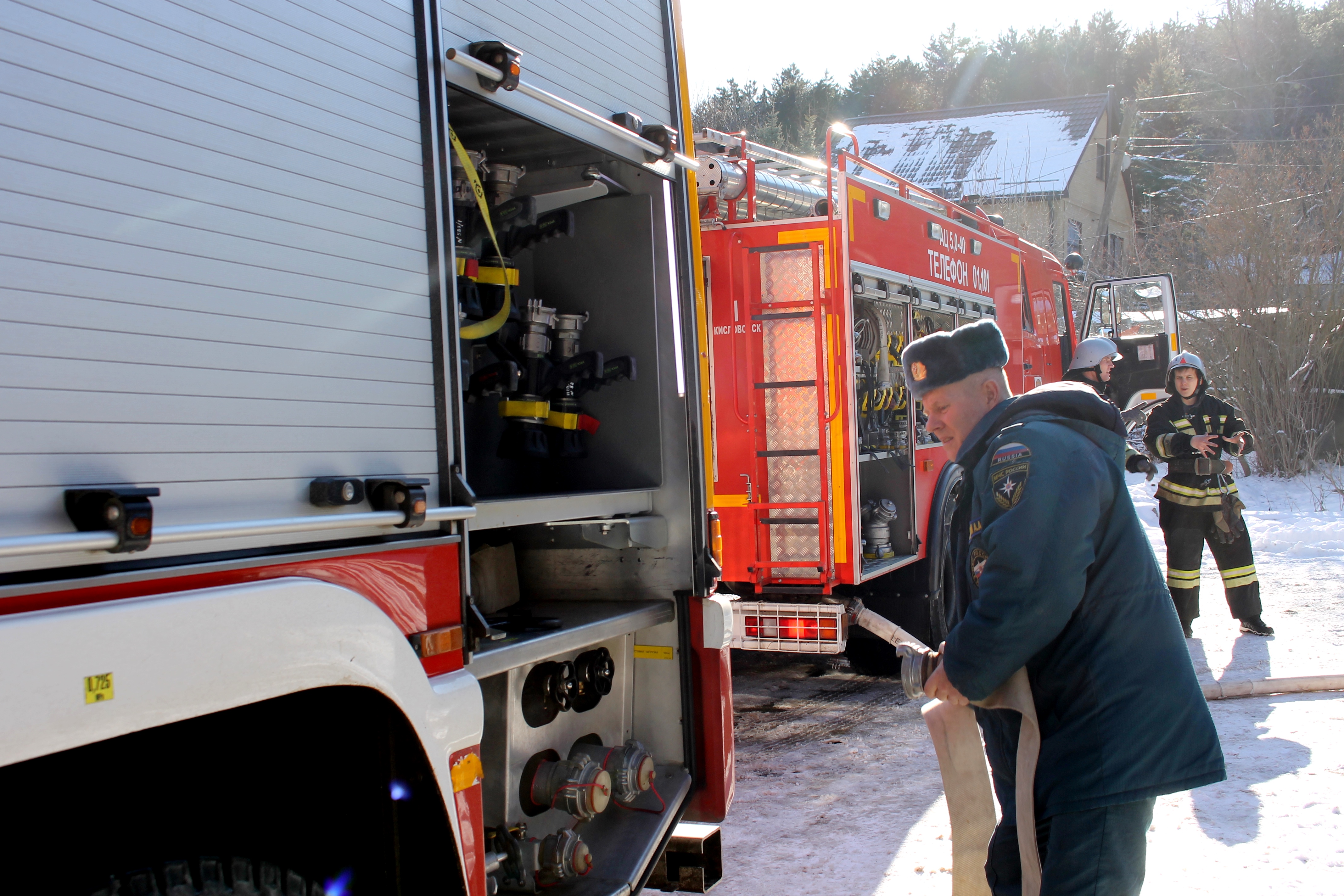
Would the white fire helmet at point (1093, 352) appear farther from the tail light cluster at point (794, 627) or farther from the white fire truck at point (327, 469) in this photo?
the white fire truck at point (327, 469)

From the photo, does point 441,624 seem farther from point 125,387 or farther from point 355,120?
→ point 355,120

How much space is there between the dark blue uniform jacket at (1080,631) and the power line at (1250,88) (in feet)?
122

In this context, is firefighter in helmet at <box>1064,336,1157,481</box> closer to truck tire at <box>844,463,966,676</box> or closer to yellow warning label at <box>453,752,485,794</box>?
truck tire at <box>844,463,966,676</box>

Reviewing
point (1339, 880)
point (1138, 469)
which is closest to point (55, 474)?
point (1339, 880)

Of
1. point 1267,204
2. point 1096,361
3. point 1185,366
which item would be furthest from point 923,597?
point 1267,204

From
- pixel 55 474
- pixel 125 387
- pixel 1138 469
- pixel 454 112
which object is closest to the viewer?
pixel 55 474

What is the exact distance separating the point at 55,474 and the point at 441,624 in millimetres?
875

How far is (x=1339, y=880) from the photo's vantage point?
12.0ft

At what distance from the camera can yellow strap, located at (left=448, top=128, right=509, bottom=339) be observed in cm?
273

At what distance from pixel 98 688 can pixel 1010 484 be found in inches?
71.4

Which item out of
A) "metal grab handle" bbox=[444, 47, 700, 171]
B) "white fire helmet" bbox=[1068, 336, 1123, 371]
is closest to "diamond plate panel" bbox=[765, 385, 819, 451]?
"metal grab handle" bbox=[444, 47, 700, 171]

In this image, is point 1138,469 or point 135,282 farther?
point 1138,469

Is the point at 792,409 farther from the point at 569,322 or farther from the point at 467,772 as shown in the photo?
the point at 467,772

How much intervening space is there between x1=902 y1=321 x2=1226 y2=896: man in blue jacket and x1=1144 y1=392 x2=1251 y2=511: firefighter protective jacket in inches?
214
